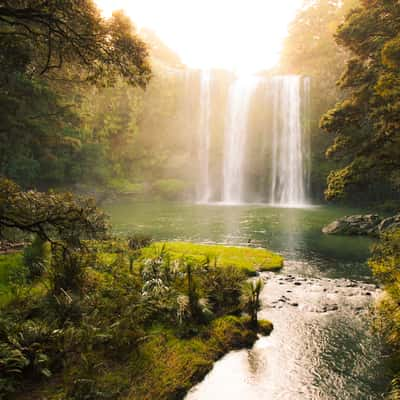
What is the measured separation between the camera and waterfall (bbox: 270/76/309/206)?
152ft

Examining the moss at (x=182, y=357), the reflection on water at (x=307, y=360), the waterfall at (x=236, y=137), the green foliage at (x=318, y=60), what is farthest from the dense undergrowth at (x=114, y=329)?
the waterfall at (x=236, y=137)

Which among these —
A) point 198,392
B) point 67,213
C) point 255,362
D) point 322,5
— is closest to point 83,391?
point 198,392

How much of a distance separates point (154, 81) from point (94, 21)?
2126 inches

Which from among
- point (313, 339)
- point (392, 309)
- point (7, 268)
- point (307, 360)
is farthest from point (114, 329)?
point (392, 309)

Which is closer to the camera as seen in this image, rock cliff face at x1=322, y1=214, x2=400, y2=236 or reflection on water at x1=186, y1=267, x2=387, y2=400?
reflection on water at x1=186, y1=267, x2=387, y2=400

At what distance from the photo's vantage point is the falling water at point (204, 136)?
55625 millimetres

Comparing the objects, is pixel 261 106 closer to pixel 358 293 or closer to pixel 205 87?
pixel 205 87

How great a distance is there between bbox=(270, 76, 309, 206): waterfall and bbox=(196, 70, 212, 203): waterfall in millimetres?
12506

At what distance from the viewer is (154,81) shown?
5756cm

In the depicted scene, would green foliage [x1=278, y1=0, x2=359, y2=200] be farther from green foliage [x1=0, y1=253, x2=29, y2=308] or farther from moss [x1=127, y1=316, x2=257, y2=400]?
green foliage [x1=0, y1=253, x2=29, y2=308]

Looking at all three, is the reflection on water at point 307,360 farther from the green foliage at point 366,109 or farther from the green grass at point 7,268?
the green grass at point 7,268

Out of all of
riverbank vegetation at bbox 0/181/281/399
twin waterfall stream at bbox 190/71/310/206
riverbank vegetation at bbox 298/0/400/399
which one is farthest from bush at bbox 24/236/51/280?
twin waterfall stream at bbox 190/71/310/206

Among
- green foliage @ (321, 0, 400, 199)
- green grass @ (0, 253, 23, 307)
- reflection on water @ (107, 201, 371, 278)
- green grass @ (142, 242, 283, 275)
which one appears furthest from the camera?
reflection on water @ (107, 201, 371, 278)

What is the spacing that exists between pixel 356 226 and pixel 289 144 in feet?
89.5
